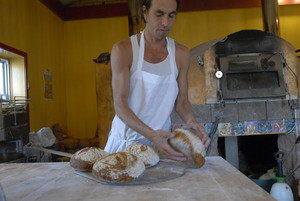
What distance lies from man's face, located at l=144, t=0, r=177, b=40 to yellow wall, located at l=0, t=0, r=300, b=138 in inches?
145

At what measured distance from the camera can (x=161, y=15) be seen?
4.41ft

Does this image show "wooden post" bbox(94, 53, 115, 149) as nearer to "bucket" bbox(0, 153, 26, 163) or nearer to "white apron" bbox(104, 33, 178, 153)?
"bucket" bbox(0, 153, 26, 163)

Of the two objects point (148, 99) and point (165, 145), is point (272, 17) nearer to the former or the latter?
point (148, 99)

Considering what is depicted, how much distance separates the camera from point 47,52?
5.50m

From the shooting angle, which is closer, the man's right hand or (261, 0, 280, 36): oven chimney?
the man's right hand

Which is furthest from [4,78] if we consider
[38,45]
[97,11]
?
[97,11]

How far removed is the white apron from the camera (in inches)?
57.4

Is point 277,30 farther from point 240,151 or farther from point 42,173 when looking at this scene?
point 42,173

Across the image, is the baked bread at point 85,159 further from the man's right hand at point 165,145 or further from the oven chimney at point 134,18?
the oven chimney at point 134,18

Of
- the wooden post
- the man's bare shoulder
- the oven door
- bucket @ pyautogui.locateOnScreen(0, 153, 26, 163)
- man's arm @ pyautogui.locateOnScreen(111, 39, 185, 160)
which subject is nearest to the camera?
man's arm @ pyautogui.locateOnScreen(111, 39, 185, 160)

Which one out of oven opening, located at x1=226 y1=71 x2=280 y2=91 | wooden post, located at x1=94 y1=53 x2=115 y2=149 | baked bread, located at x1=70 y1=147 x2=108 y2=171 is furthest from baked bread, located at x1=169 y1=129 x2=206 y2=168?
wooden post, located at x1=94 y1=53 x2=115 y2=149

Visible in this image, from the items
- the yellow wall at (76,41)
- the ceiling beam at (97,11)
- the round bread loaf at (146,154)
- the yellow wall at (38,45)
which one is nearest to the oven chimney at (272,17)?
the yellow wall at (76,41)

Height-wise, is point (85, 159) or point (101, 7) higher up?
point (101, 7)

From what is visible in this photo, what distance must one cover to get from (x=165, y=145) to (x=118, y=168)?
0.22 meters
